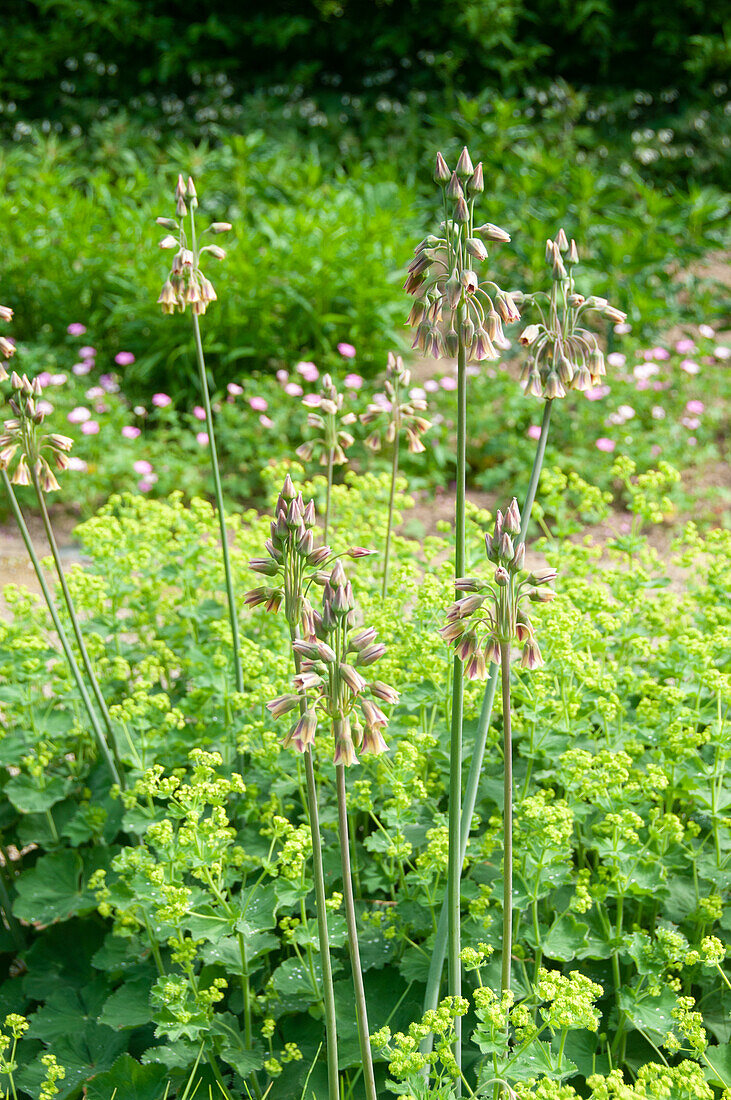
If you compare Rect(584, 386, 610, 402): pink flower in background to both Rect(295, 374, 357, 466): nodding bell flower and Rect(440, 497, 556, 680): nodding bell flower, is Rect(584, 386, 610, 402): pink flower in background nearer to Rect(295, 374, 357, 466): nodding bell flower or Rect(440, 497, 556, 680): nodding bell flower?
Rect(295, 374, 357, 466): nodding bell flower

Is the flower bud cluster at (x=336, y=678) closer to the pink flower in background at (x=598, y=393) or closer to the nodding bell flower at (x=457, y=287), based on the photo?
the nodding bell flower at (x=457, y=287)

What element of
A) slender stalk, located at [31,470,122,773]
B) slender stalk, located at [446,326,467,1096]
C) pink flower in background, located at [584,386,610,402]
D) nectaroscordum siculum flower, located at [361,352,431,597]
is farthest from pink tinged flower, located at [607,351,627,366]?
slender stalk, located at [446,326,467,1096]

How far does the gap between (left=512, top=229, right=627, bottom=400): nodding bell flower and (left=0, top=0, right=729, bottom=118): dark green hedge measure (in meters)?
9.17

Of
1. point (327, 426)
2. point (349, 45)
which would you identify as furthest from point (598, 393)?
point (349, 45)

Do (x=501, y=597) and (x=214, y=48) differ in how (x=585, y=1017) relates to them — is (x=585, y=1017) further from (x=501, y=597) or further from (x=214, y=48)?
(x=214, y=48)

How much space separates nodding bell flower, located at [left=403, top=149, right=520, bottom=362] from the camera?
5.55 ft

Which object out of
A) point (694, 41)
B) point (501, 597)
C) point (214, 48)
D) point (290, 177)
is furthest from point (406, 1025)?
point (214, 48)

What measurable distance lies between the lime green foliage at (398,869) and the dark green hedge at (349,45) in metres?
8.93

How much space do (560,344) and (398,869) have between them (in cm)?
133

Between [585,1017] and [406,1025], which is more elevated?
[585,1017]

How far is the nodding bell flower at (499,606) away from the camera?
1564mm

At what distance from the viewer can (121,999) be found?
2186 millimetres

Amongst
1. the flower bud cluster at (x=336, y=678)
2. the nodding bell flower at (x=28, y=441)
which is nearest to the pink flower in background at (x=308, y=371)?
the nodding bell flower at (x=28, y=441)

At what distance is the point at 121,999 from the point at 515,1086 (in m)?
0.89
